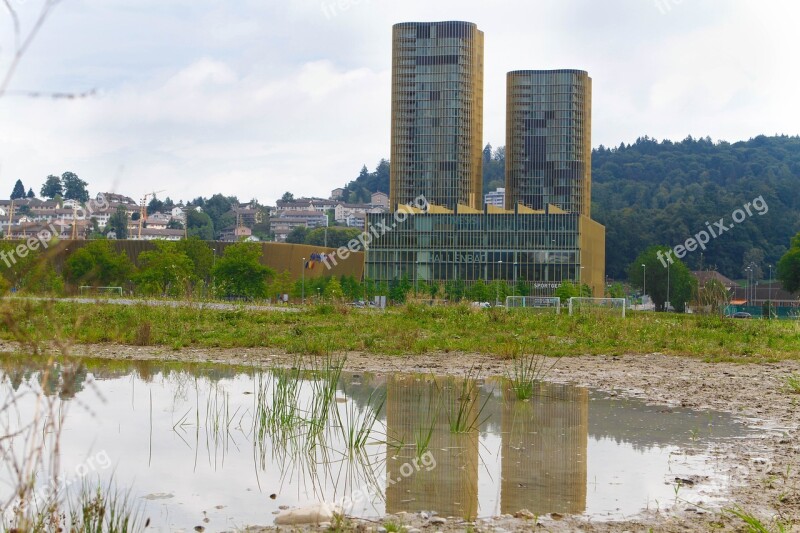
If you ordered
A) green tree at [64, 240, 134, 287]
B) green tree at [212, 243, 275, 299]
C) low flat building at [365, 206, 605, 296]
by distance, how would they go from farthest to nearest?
low flat building at [365, 206, 605, 296] < green tree at [212, 243, 275, 299] < green tree at [64, 240, 134, 287]

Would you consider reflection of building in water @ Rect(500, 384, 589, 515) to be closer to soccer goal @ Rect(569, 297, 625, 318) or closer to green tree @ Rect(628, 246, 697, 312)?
soccer goal @ Rect(569, 297, 625, 318)

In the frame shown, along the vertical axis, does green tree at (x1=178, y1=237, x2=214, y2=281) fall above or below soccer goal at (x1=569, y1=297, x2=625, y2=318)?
above

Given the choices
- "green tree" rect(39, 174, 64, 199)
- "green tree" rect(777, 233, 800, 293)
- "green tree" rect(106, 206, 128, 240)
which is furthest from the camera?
"green tree" rect(777, 233, 800, 293)

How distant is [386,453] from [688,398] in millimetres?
6250

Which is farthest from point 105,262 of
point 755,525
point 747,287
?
point 747,287

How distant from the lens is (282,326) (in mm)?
23734

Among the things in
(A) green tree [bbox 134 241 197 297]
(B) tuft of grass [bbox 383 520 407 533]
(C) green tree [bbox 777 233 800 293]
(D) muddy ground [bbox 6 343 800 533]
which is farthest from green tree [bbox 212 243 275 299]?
(B) tuft of grass [bbox 383 520 407 533]

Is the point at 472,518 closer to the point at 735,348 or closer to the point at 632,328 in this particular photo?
the point at 735,348

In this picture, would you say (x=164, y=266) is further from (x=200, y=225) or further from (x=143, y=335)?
(x=200, y=225)

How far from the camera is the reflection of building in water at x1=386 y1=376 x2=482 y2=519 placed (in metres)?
6.89

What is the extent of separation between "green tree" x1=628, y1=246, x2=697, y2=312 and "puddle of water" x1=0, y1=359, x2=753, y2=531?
8963 centimetres

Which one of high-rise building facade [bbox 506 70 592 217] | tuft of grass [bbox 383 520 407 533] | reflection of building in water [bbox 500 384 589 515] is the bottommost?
reflection of building in water [bbox 500 384 589 515]

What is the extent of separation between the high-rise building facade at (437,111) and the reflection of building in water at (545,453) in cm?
11162

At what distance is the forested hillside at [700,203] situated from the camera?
135 metres
